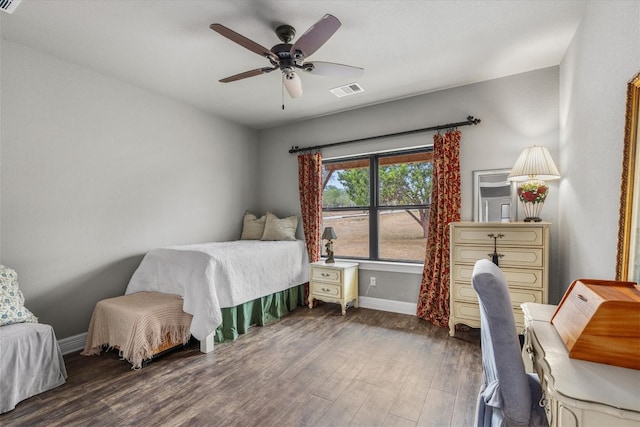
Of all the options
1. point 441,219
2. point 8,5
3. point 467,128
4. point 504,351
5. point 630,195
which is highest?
point 8,5

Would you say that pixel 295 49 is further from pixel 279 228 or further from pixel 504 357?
pixel 279 228

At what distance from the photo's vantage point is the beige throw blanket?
2.29 meters

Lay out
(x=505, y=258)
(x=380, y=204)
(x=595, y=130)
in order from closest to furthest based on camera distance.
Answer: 1. (x=595, y=130)
2. (x=505, y=258)
3. (x=380, y=204)

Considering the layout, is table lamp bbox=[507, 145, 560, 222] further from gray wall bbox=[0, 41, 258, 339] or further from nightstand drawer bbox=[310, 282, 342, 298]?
gray wall bbox=[0, 41, 258, 339]

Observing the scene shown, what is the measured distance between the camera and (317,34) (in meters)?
1.78

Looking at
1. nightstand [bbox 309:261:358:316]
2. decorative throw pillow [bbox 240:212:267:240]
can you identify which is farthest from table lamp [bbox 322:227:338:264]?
decorative throw pillow [bbox 240:212:267:240]

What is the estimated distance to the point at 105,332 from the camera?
2504 mm

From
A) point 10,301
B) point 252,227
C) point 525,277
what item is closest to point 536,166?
point 525,277

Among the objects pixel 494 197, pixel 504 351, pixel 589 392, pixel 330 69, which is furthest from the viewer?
pixel 494 197

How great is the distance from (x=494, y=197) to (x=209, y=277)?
296 cm

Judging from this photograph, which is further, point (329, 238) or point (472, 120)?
point (329, 238)

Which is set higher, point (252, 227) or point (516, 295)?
point (252, 227)

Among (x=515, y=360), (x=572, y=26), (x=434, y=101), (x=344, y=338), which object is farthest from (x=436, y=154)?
(x=515, y=360)

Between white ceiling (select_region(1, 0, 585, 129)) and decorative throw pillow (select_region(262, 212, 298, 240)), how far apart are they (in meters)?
1.72
